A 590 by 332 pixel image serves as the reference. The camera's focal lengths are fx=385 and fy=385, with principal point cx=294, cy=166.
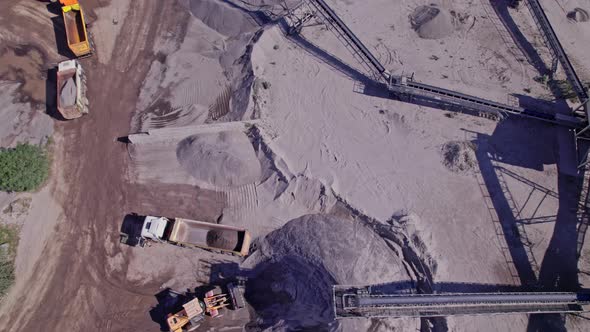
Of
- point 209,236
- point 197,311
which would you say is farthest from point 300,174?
point 197,311

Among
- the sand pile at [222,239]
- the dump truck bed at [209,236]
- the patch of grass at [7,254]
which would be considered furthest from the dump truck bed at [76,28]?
the sand pile at [222,239]

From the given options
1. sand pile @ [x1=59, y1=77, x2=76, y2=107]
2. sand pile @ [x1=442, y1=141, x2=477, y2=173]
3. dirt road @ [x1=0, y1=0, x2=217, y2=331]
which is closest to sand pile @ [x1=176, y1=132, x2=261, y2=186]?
dirt road @ [x1=0, y1=0, x2=217, y2=331]

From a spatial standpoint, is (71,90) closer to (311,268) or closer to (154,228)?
(154,228)

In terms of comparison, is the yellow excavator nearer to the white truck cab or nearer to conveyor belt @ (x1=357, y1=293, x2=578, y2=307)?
the white truck cab

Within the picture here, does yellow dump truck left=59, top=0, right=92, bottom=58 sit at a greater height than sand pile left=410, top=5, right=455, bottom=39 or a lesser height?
lesser

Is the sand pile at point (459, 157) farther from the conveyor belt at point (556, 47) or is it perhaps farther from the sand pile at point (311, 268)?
the conveyor belt at point (556, 47)

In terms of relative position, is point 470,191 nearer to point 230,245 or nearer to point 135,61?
point 230,245
